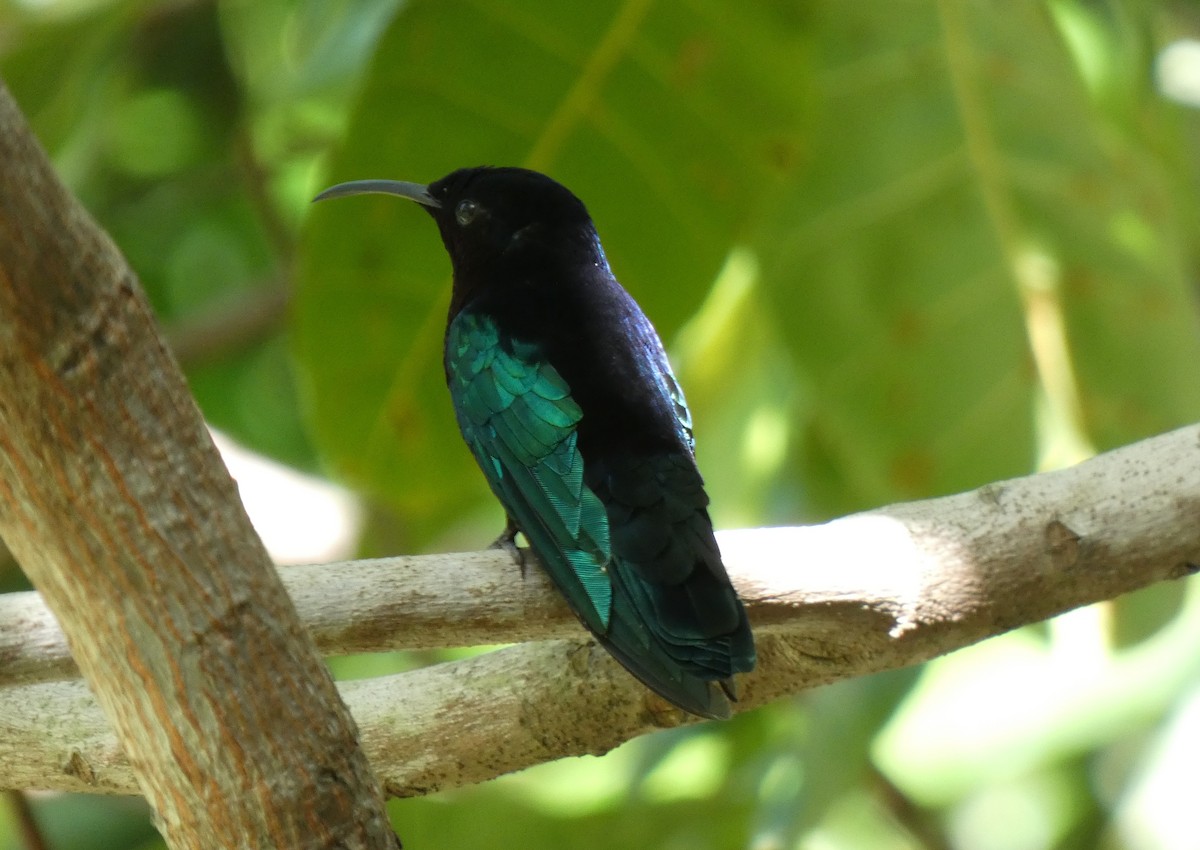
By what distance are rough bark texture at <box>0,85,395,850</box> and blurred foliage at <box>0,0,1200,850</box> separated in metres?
2.20

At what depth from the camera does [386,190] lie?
3.84 meters

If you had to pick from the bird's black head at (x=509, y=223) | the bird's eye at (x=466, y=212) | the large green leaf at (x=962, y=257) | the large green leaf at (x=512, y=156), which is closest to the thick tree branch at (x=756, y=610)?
the bird's black head at (x=509, y=223)

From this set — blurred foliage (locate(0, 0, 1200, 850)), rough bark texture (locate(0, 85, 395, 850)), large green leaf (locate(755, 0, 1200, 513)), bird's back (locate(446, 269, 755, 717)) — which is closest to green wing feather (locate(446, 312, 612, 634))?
bird's back (locate(446, 269, 755, 717))

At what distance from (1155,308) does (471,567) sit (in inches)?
97.5

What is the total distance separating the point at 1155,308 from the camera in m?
4.03

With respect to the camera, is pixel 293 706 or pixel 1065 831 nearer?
pixel 293 706

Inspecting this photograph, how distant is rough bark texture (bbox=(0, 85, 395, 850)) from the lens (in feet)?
5.26

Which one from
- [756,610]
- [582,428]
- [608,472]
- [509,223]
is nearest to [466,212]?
[509,223]

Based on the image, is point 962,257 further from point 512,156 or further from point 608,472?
point 608,472

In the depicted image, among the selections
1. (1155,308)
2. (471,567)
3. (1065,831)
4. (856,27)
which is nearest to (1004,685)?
(1065,831)

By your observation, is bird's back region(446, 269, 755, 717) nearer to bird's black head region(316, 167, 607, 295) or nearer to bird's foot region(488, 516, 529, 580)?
bird's foot region(488, 516, 529, 580)

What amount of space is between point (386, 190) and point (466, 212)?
29 centimetres

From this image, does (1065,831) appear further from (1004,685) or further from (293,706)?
(293,706)

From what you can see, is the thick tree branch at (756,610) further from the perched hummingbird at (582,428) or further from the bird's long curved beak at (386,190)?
the bird's long curved beak at (386,190)
